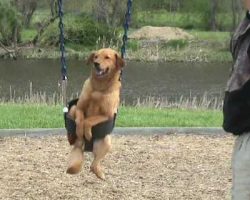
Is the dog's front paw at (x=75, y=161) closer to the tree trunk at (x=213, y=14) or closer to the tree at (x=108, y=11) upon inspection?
the tree at (x=108, y=11)

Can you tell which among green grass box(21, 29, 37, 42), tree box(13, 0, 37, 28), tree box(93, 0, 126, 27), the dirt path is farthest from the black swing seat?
green grass box(21, 29, 37, 42)

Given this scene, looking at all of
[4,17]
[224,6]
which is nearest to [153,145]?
[4,17]

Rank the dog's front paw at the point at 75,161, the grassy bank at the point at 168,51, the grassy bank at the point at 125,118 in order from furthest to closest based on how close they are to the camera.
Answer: the grassy bank at the point at 168,51 < the grassy bank at the point at 125,118 < the dog's front paw at the point at 75,161

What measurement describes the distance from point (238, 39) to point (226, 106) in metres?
0.32

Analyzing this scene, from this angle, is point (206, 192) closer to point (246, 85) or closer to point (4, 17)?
point (246, 85)

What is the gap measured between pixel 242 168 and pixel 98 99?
118 cm

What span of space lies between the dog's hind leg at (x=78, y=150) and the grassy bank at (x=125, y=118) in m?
3.21

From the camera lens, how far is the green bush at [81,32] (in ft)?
91.5

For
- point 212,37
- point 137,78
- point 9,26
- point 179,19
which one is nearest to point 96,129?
point 137,78

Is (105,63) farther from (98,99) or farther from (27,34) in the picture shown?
(27,34)

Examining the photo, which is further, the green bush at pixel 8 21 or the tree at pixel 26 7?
the tree at pixel 26 7

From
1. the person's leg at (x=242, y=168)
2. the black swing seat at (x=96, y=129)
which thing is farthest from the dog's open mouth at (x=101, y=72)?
the person's leg at (x=242, y=168)

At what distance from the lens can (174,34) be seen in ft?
118

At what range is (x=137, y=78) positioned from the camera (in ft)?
64.0
